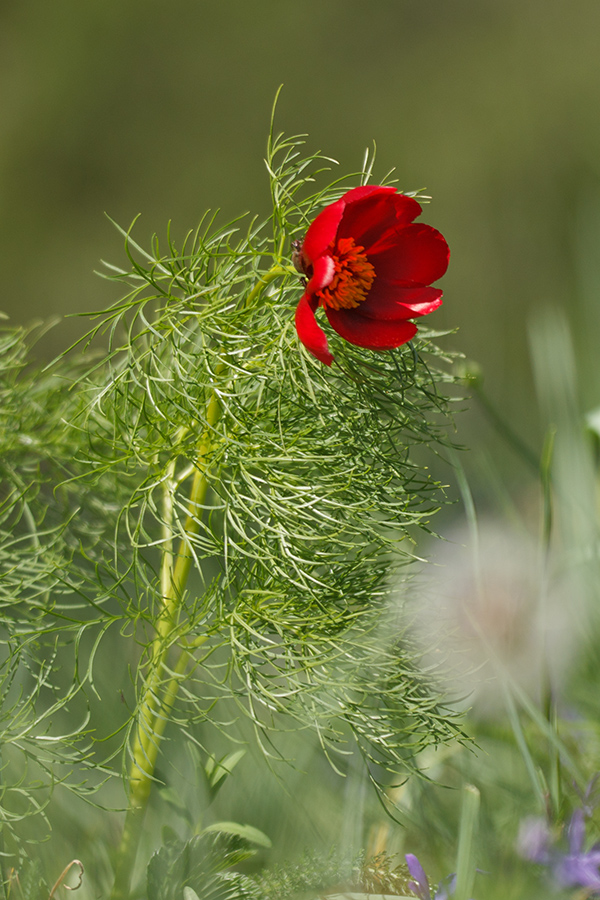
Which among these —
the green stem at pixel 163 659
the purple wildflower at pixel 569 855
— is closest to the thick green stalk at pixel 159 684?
the green stem at pixel 163 659

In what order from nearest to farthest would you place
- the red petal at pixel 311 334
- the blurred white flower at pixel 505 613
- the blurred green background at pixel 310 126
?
the red petal at pixel 311 334 < the blurred white flower at pixel 505 613 < the blurred green background at pixel 310 126

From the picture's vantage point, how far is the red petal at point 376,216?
182 mm

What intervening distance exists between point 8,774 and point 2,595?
0.26 feet

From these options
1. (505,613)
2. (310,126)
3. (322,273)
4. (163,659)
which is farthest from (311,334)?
(310,126)

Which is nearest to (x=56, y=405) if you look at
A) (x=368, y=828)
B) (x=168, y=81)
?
(x=368, y=828)

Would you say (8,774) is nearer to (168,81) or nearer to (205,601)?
(205,601)

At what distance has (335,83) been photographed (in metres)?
0.89

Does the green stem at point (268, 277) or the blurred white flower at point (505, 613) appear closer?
the green stem at point (268, 277)

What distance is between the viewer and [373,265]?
0.63ft

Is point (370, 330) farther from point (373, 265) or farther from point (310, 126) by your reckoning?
point (310, 126)

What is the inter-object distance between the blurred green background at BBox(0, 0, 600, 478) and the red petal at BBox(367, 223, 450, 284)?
0.53 meters

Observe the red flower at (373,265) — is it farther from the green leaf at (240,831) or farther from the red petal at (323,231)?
the green leaf at (240,831)

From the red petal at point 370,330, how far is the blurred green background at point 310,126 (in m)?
0.54

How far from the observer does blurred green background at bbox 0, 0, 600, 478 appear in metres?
0.82
